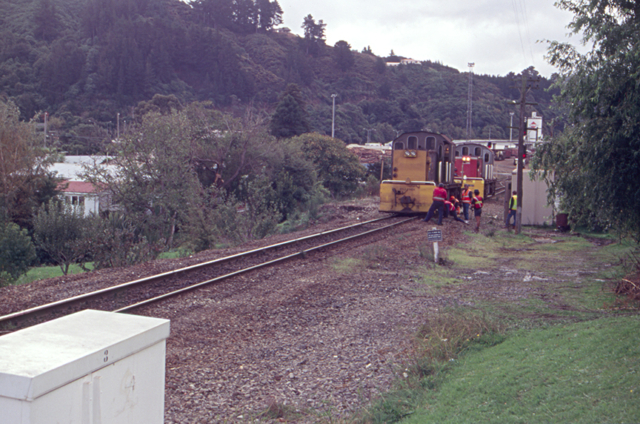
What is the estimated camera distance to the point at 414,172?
70.1 feet

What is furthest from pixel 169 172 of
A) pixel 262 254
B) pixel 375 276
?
pixel 375 276

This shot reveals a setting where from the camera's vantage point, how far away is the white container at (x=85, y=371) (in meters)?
1.88

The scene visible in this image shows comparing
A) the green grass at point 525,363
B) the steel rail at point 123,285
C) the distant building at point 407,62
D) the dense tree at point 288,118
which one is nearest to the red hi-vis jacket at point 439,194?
the steel rail at point 123,285

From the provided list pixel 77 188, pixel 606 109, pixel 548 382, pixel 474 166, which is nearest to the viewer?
pixel 548 382

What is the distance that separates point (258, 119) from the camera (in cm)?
3519

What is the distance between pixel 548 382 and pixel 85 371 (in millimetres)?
4366

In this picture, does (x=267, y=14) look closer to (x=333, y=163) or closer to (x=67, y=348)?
(x=333, y=163)

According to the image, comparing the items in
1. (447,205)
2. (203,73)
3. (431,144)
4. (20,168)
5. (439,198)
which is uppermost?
(203,73)

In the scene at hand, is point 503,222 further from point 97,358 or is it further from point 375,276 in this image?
point 97,358

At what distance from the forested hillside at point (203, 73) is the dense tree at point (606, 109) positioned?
53.5m

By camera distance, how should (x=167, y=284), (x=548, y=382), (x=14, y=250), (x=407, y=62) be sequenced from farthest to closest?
(x=407, y=62)
(x=14, y=250)
(x=167, y=284)
(x=548, y=382)

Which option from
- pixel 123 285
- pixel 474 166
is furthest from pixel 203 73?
pixel 123 285

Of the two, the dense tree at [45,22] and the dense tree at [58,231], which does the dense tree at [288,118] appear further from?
the dense tree at [45,22]

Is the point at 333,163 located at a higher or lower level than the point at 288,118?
lower
